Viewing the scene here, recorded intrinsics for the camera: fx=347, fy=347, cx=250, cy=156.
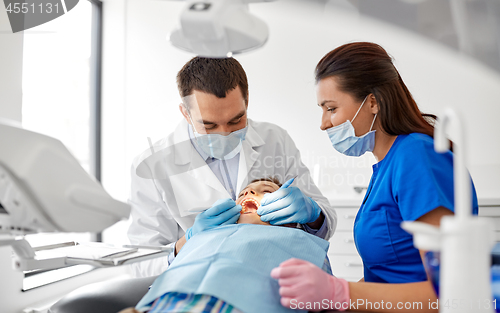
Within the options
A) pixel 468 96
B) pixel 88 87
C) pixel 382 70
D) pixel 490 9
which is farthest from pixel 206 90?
pixel 490 9

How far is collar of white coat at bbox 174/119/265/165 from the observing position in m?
1.80

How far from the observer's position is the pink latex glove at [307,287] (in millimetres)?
821

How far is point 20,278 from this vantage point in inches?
78.0

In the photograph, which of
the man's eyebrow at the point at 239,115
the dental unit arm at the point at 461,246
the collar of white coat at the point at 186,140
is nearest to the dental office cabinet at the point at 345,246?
the collar of white coat at the point at 186,140

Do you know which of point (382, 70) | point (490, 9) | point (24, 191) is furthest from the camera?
→ point (490, 9)

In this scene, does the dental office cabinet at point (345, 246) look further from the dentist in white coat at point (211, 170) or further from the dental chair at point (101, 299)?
the dental chair at point (101, 299)

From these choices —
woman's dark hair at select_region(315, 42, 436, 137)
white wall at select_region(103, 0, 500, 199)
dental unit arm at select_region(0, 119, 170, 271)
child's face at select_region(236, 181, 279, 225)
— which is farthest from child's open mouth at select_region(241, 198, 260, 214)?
white wall at select_region(103, 0, 500, 199)

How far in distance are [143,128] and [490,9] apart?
246 centimetres

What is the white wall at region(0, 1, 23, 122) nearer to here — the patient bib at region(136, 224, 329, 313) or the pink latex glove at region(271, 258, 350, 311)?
the patient bib at region(136, 224, 329, 313)

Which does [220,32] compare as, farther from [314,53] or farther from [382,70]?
[314,53]

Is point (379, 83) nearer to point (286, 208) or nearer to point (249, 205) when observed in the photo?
point (286, 208)

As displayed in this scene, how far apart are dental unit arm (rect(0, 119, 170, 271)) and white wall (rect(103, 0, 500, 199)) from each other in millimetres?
1778

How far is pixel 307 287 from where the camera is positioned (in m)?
0.82

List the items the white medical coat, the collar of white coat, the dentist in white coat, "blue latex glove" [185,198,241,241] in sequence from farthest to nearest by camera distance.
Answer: the collar of white coat, the white medical coat, the dentist in white coat, "blue latex glove" [185,198,241,241]
